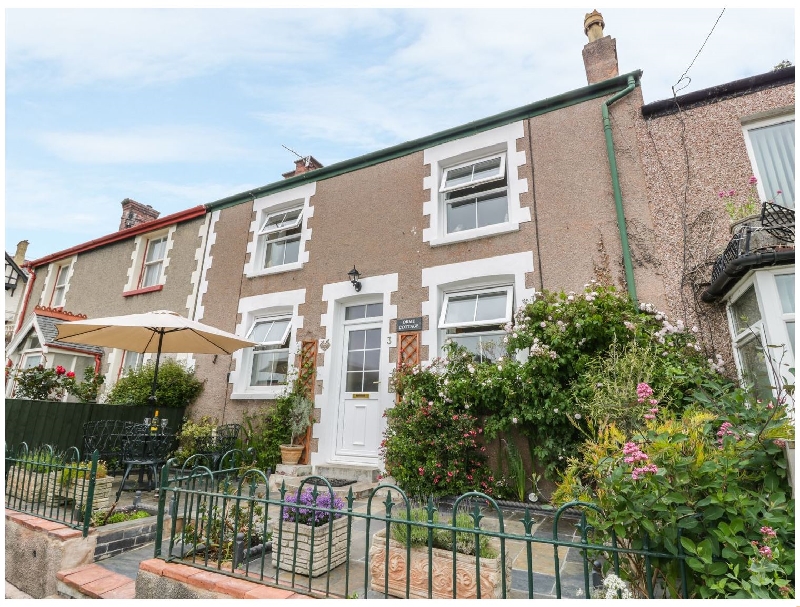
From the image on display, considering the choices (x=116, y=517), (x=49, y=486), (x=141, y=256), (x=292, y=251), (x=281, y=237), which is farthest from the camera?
(x=141, y=256)

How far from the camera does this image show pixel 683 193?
6375 mm

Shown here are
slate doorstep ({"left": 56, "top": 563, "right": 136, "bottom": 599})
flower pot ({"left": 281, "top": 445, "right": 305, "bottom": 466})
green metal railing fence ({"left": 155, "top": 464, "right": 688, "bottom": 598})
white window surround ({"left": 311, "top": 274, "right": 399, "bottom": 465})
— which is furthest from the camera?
white window surround ({"left": 311, "top": 274, "right": 399, "bottom": 465})

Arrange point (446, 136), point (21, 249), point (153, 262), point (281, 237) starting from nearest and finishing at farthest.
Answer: point (446, 136)
point (281, 237)
point (153, 262)
point (21, 249)

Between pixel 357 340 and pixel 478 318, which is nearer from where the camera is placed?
pixel 478 318

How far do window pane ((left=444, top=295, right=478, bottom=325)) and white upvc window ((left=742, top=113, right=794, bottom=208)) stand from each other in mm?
4357

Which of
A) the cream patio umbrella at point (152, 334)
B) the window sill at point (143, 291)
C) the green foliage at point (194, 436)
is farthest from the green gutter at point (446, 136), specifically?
the green foliage at point (194, 436)

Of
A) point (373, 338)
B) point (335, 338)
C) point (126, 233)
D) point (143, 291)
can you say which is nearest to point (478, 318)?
point (373, 338)

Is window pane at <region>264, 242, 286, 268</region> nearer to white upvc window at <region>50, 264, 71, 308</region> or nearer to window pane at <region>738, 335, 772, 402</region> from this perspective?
white upvc window at <region>50, 264, 71, 308</region>

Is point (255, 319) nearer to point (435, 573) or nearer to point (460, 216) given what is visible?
point (460, 216)

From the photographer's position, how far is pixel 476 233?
744cm

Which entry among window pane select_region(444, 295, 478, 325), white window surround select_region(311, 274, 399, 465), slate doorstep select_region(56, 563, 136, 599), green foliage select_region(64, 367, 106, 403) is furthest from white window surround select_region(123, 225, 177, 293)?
slate doorstep select_region(56, 563, 136, 599)

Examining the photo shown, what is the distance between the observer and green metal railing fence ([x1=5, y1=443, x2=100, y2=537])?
4.24 m

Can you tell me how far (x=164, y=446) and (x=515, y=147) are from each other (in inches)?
295

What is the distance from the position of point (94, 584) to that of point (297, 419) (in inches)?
169
